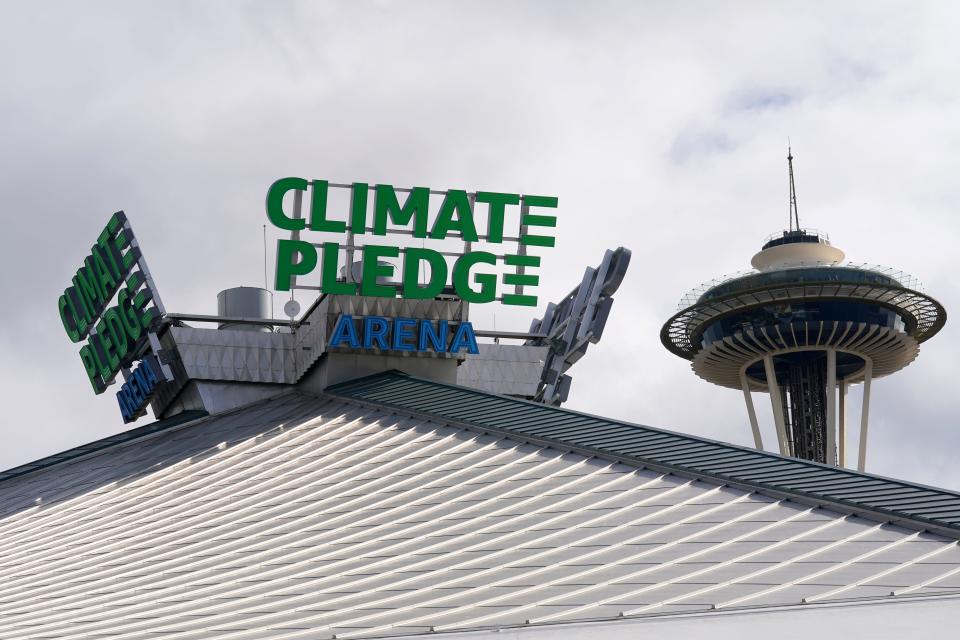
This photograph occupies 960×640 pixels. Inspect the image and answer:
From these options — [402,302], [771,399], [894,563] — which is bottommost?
[894,563]

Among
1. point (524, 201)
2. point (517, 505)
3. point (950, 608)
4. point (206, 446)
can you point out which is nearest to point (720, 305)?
point (524, 201)

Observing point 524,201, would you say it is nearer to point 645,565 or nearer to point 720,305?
point 645,565

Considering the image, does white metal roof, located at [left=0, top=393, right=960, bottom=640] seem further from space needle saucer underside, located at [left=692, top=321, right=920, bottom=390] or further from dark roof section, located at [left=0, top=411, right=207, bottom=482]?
space needle saucer underside, located at [left=692, top=321, right=920, bottom=390]

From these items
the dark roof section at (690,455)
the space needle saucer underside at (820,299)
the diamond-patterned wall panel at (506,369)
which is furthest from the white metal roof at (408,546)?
the space needle saucer underside at (820,299)

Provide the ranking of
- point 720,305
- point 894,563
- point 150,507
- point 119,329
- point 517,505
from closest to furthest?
point 894,563
point 517,505
point 150,507
point 119,329
point 720,305

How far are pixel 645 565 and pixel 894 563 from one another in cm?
444

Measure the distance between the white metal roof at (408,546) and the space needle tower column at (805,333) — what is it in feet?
296

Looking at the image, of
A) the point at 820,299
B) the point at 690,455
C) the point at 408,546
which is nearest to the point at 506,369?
the point at 690,455

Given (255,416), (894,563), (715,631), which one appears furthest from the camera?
(255,416)

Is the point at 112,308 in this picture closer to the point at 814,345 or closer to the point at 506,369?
the point at 506,369

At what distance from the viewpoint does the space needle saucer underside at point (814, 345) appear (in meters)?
128

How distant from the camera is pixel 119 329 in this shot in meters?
57.8

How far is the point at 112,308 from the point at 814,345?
8468 cm

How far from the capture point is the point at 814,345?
427 ft
